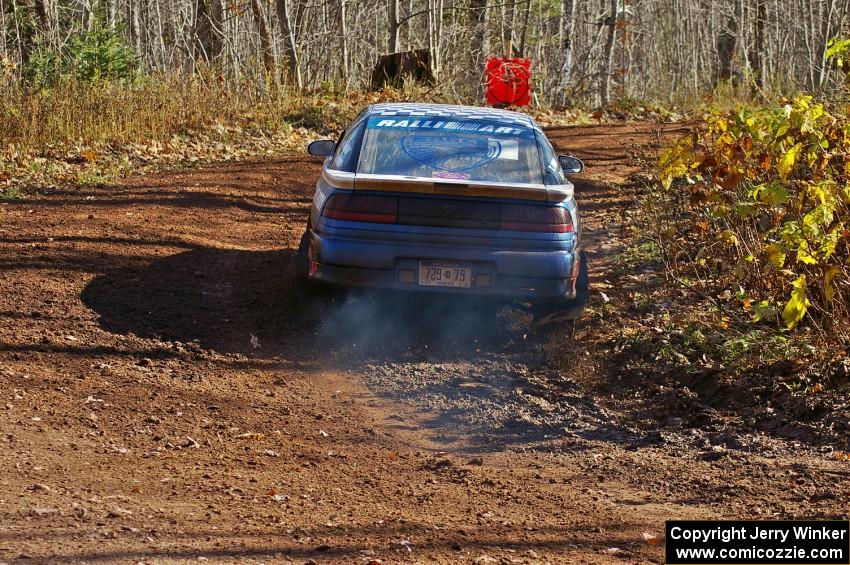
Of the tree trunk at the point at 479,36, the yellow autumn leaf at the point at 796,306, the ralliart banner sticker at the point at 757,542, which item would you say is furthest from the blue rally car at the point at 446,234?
the tree trunk at the point at 479,36

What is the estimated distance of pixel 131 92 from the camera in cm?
1630

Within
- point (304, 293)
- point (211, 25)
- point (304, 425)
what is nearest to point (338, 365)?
point (304, 293)

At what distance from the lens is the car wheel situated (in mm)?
7449

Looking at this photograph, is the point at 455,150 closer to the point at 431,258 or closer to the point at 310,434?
the point at 431,258

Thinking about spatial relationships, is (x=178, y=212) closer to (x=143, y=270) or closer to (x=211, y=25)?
(x=143, y=270)

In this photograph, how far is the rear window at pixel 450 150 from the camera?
24.0 ft

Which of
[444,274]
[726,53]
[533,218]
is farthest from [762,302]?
[726,53]

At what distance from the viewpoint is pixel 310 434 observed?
227 inches

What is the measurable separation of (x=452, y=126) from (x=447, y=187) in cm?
100

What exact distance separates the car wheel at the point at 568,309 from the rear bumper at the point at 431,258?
425mm

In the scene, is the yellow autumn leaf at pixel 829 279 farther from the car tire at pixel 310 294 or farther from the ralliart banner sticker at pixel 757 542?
the car tire at pixel 310 294

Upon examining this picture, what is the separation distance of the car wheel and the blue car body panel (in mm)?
414

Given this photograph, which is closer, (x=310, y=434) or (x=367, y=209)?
(x=310, y=434)

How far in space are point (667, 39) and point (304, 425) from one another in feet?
147
